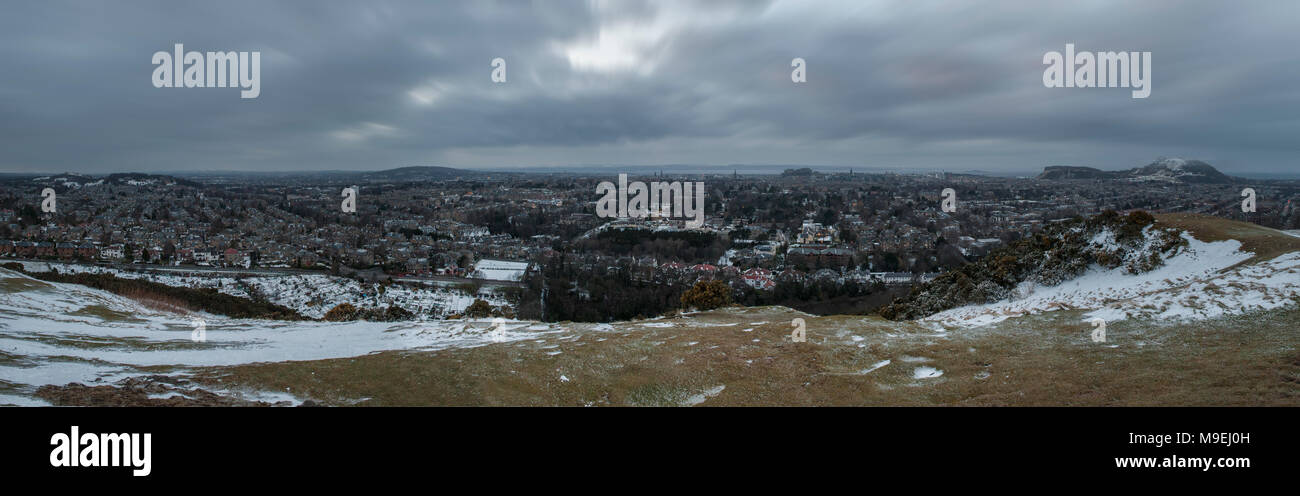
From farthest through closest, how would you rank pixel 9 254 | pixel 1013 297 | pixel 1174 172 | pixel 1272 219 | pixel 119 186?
1. pixel 1174 172
2. pixel 119 186
3. pixel 9 254
4. pixel 1272 219
5. pixel 1013 297

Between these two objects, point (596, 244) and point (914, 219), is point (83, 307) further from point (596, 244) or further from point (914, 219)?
point (914, 219)

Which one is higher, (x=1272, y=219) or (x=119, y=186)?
(x=119, y=186)

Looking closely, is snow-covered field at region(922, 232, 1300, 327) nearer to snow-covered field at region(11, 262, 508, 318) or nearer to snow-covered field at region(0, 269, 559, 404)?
snow-covered field at region(0, 269, 559, 404)

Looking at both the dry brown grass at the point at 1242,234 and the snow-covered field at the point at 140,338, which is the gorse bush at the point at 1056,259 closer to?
the dry brown grass at the point at 1242,234

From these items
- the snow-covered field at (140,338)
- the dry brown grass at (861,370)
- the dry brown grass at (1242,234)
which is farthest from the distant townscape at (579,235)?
the dry brown grass at (861,370)

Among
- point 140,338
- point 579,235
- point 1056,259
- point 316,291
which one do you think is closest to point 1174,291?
point 1056,259

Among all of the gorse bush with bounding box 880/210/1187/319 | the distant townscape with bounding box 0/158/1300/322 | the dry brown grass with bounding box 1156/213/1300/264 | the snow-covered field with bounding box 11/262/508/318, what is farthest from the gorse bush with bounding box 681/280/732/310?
the snow-covered field with bounding box 11/262/508/318

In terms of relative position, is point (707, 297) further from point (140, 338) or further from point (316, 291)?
point (316, 291)
